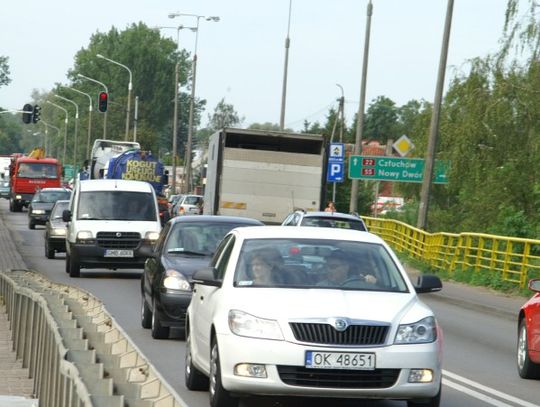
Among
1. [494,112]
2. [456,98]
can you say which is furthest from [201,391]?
[456,98]

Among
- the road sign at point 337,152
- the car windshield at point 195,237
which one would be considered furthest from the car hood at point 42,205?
the car windshield at point 195,237

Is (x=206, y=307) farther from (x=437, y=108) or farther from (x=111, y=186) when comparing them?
(x=437, y=108)

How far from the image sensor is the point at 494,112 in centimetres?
4378

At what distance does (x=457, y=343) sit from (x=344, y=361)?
9.00 metres

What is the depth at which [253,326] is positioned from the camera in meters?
10.4

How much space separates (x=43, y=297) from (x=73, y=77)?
541 feet

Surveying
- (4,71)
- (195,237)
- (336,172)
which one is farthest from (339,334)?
(4,71)

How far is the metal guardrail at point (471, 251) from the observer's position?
31.2 meters

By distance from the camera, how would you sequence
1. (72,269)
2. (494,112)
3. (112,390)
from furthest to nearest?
(494,112) → (72,269) → (112,390)

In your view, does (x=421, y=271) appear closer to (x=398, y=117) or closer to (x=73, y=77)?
(x=73, y=77)

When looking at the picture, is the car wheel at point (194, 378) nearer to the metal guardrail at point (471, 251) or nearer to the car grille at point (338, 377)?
the car grille at point (338, 377)

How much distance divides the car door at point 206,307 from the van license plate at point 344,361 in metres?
1.16

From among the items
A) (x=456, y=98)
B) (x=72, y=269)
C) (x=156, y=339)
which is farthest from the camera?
(x=456, y=98)

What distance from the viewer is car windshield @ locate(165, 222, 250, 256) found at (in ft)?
59.0
